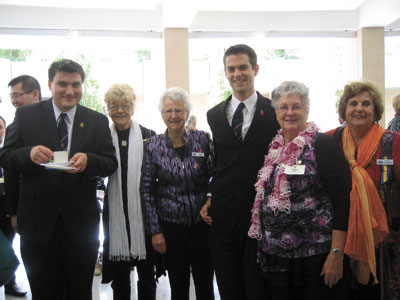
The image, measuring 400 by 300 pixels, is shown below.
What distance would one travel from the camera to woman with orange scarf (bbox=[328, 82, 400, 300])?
2.17 m

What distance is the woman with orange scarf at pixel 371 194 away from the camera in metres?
2.17

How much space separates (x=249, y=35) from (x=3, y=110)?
5633mm

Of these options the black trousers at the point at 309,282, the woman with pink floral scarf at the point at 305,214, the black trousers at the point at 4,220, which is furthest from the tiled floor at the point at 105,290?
the woman with pink floral scarf at the point at 305,214

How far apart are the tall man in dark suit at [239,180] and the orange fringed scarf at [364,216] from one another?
55 cm

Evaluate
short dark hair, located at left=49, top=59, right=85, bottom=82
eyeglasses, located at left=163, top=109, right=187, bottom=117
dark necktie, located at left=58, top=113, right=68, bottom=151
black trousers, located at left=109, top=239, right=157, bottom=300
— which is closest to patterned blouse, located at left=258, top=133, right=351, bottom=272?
eyeglasses, located at left=163, top=109, right=187, bottom=117

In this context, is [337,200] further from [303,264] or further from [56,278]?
[56,278]

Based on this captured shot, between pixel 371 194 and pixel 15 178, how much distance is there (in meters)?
2.33

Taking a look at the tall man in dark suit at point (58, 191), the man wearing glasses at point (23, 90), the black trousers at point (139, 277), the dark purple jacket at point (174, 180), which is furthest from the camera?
the man wearing glasses at point (23, 90)

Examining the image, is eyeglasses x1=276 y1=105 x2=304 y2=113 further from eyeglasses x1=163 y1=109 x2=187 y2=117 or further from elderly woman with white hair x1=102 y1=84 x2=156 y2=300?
elderly woman with white hair x1=102 y1=84 x2=156 y2=300

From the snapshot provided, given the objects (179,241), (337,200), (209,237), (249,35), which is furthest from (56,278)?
(249,35)

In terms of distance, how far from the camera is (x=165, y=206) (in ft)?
8.30

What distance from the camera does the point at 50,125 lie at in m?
2.37

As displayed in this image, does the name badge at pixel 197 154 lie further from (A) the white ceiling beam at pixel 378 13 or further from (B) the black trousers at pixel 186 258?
(A) the white ceiling beam at pixel 378 13

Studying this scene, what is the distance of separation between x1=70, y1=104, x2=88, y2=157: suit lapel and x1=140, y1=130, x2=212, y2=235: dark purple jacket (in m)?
0.47
